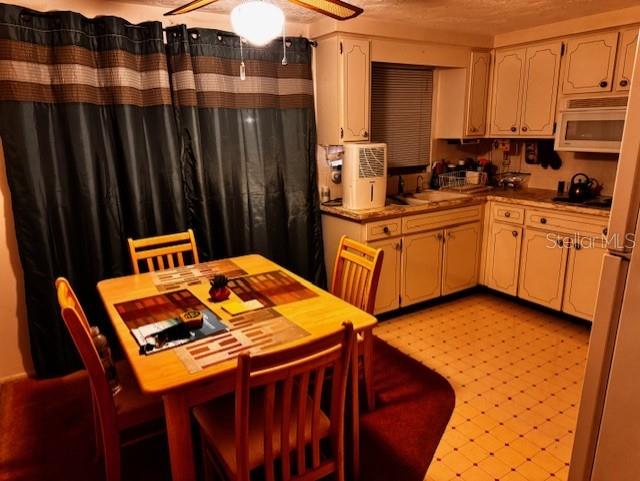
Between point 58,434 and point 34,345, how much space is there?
0.65 metres

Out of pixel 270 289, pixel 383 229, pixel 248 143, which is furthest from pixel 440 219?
pixel 270 289

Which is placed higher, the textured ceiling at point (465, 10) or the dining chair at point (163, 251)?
the textured ceiling at point (465, 10)

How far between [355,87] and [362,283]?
1658 millimetres

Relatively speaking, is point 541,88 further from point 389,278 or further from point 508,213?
point 389,278

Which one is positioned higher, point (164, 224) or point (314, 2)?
point (314, 2)

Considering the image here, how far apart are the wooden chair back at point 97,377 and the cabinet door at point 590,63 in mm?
3578

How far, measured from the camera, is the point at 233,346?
156 centimetres

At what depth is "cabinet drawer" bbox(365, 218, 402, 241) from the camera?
3.14 metres

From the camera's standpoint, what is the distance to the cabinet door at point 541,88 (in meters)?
3.39

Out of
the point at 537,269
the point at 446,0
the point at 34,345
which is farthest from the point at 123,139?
the point at 537,269

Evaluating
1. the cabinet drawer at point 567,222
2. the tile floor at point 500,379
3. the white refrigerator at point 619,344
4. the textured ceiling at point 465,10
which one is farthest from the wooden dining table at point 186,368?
the cabinet drawer at point 567,222

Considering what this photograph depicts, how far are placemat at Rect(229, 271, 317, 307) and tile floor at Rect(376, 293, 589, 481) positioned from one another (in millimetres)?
992

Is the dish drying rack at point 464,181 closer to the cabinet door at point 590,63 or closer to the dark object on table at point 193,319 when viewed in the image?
the cabinet door at point 590,63

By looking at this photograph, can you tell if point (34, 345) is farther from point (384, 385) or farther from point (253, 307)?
point (384, 385)
